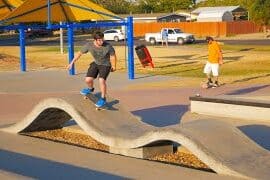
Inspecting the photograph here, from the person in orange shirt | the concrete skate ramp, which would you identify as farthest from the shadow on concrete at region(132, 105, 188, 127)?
the person in orange shirt

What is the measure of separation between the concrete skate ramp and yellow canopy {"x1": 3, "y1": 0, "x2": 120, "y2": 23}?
15251 mm

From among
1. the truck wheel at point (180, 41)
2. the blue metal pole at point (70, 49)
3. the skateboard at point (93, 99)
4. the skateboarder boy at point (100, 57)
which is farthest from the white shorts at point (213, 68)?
the truck wheel at point (180, 41)

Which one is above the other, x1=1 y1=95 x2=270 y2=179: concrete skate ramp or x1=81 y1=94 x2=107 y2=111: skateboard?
x1=81 y1=94 x2=107 y2=111: skateboard

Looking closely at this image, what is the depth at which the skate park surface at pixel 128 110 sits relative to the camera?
8172 millimetres

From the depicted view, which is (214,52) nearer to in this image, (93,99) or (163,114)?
(163,114)

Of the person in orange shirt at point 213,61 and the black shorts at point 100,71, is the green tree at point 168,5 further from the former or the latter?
the black shorts at point 100,71

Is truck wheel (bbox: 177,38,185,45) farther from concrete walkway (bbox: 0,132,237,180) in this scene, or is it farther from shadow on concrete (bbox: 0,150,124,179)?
shadow on concrete (bbox: 0,150,124,179)

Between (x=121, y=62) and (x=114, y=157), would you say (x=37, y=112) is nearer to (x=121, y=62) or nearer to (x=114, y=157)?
(x=114, y=157)

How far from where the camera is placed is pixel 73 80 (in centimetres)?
2362

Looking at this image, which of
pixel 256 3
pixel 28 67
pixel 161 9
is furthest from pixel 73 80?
pixel 161 9

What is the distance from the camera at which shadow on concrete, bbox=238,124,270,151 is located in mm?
10555

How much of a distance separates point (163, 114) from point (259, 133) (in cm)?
323

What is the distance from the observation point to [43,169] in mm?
8453

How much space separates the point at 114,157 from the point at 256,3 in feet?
144
